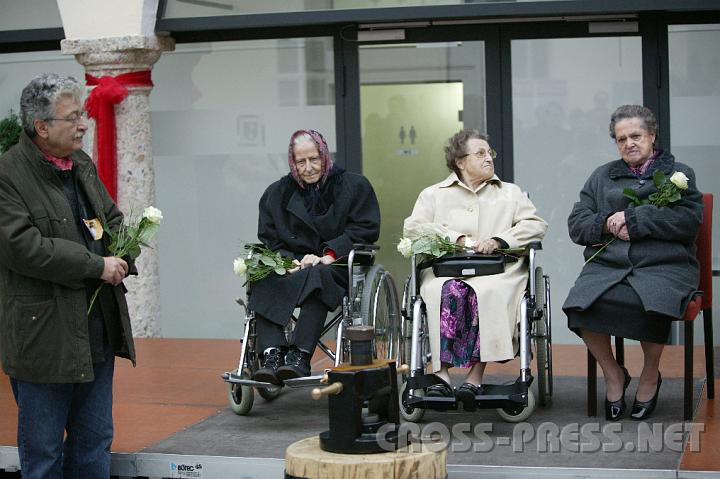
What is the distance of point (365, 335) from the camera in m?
3.62

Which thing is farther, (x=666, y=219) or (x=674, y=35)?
(x=674, y=35)

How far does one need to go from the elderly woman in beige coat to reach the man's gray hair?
6.06 ft

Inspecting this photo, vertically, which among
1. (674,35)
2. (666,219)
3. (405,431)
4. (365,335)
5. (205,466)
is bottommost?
(205,466)

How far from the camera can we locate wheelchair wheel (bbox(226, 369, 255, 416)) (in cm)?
529

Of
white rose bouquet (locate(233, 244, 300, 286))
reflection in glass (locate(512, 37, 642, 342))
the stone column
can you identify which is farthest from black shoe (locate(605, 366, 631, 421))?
the stone column

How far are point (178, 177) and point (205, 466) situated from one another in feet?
12.5

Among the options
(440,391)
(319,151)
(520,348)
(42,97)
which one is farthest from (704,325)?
(42,97)

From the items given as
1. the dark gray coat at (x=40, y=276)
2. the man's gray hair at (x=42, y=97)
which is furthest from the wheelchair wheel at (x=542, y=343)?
the man's gray hair at (x=42, y=97)

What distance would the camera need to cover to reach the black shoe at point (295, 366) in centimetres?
499

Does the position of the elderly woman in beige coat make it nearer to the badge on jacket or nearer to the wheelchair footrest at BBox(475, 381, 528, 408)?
the wheelchair footrest at BBox(475, 381, 528, 408)

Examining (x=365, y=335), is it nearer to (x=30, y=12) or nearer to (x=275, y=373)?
(x=275, y=373)

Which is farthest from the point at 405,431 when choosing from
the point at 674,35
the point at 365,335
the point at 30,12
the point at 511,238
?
the point at 30,12

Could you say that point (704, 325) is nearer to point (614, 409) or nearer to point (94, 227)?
point (614, 409)

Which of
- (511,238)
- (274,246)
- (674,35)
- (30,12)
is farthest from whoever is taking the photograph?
(30,12)
